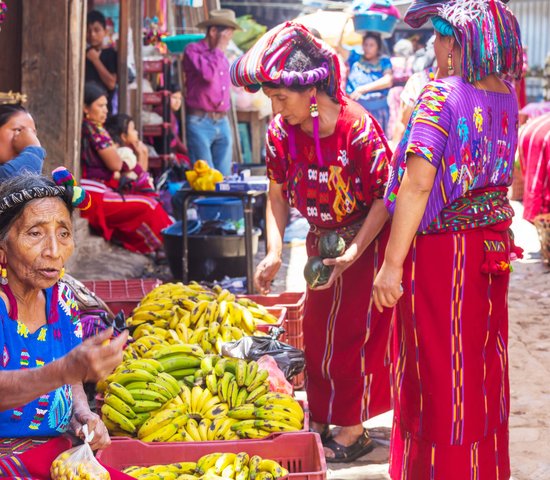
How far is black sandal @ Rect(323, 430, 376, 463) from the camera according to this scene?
187 inches

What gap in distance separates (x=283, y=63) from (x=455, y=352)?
1521 millimetres

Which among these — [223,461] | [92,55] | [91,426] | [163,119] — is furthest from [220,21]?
[91,426]

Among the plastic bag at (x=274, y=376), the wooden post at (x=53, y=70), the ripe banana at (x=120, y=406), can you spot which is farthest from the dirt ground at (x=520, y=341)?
the wooden post at (x=53, y=70)

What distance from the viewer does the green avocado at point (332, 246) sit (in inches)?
174

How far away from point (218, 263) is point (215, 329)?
2967 mm

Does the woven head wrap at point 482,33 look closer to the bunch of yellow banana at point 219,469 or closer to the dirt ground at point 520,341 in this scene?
the bunch of yellow banana at point 219,469

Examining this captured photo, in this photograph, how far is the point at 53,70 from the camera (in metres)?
7.13

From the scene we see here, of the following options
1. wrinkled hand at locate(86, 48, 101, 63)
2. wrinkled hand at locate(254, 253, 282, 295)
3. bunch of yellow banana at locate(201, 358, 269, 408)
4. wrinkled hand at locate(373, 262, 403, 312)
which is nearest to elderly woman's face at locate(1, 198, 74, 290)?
wrinkled hand at locate(373, 262, 403, 312)

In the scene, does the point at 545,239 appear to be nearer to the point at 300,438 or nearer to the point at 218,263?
the point at 218,263

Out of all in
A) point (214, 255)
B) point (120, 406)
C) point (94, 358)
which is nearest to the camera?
point (94, 358)

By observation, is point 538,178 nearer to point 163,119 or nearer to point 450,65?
point 163,119

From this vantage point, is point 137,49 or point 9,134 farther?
point 137,49

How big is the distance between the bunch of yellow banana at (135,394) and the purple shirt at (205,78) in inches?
297

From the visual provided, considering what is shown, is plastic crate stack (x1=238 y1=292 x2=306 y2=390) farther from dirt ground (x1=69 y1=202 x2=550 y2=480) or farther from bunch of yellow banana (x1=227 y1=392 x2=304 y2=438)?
bunch of yellow banana (x1=227 y1=392 x2=304 y2=438)
